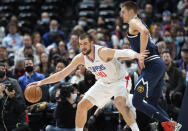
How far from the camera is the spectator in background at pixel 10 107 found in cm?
654

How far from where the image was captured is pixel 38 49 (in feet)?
33.4

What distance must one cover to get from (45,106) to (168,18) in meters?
6.35

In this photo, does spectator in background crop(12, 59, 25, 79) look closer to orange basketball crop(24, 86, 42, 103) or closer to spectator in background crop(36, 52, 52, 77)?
spectator in background crop(36, 52, 52, 77)

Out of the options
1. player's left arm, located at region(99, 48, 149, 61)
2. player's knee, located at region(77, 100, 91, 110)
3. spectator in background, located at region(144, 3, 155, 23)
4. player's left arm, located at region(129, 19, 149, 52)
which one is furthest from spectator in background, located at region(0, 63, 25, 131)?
spectator in background, located at region(144, 3, 155, 23)

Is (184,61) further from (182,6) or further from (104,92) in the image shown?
(182,6)

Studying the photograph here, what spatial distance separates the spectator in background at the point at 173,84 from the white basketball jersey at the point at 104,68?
2079 millimetres

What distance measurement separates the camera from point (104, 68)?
564 cm

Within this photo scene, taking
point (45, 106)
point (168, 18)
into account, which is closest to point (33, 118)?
point (45, 106)

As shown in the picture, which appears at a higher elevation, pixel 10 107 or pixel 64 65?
pixel 64 65

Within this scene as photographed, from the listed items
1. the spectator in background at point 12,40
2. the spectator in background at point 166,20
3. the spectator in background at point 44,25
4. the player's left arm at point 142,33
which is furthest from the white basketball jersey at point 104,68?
the spectator in background at point 44,25

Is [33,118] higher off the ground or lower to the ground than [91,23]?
lower

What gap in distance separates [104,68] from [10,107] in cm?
216

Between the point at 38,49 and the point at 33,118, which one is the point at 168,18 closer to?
the point at 38,49

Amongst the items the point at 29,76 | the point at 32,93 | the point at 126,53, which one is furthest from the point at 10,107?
the point at 126,53
